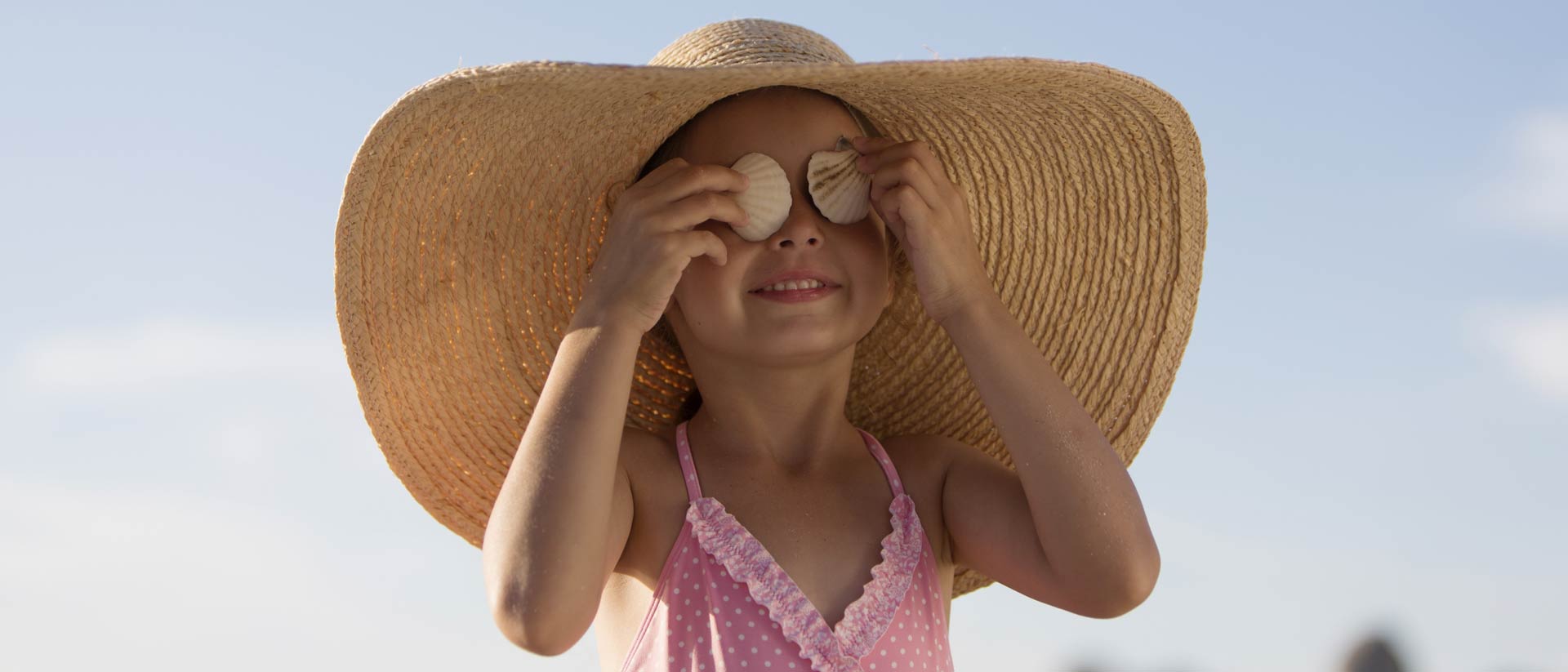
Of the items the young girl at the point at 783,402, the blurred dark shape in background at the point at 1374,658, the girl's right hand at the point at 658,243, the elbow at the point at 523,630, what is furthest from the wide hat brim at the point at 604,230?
the blurred dark shape in background at the point at 1374,658

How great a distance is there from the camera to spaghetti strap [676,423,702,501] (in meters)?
1.69

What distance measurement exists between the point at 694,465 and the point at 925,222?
0.42m

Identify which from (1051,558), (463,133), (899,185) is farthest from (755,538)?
(463,133)

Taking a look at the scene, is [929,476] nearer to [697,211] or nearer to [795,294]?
[795,294]

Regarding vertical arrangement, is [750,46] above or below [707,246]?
above

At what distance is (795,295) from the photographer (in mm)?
1634

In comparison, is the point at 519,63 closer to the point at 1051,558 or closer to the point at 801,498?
the point at 801,498

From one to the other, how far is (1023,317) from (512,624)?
0.83 meters

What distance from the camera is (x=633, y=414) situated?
2014mm

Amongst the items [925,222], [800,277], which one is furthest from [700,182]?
[925,222]

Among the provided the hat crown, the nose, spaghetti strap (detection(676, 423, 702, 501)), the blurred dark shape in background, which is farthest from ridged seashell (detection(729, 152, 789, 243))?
the blurred dark shape in background

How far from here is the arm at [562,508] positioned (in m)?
1.44

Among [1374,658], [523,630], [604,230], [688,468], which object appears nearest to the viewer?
[523,630]

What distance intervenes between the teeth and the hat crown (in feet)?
0.94
